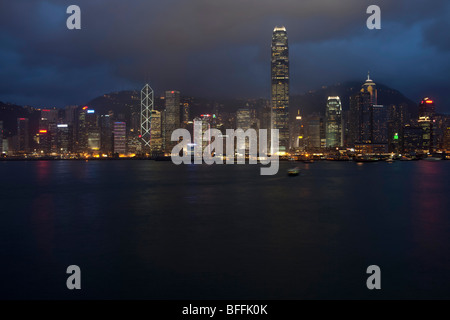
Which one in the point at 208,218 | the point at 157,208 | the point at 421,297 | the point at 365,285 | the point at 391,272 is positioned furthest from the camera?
the point at 157,208

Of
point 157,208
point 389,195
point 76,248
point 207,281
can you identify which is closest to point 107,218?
point 157,208

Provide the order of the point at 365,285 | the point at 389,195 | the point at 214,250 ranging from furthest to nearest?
the point at 389,195
the point at 214,250
the point at 365,285

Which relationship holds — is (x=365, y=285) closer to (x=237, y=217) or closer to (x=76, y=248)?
(x=76, y=248)

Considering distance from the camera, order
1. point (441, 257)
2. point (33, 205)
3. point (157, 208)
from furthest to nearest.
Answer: point (33, 205) < point (157, 208) < point (441, 257)

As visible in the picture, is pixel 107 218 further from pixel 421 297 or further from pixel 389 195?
pixel 389 195

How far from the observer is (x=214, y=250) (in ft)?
78.6

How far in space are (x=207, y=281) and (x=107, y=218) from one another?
22.0 m

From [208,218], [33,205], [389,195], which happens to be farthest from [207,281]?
[389,195]

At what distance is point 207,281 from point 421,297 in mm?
9431

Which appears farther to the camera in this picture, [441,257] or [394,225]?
[394,225]

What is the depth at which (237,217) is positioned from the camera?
3738 cm

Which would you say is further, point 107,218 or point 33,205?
point 33,205
